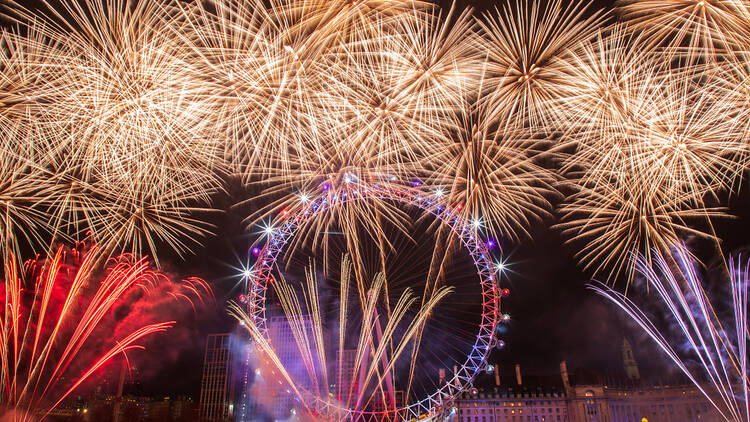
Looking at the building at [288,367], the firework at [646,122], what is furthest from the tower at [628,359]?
the firework at [646,122]

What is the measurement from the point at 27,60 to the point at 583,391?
3836 inches

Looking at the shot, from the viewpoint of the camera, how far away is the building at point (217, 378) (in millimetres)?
114438

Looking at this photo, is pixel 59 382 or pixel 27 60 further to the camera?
pixel 59 382

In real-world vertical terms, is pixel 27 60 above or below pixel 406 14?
below

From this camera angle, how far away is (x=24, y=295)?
1881cm

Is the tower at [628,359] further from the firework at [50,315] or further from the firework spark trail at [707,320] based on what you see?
the firework at [50,315]

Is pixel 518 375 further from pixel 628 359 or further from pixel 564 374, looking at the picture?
pixel 628 359

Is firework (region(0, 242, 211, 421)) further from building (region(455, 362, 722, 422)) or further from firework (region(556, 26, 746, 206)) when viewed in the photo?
building (region(455, 362, 722, 422))

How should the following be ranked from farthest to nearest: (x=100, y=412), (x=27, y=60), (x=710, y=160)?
(x=100, y=412), (x=710, y=160), (x=27, y=60)

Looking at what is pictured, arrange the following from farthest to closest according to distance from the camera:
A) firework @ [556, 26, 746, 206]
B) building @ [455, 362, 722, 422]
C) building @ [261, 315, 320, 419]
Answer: building @ [455, 362, 722, 422] → building @ [261, 315, 320, 419] → firework @ [556, 26, 746, 206]

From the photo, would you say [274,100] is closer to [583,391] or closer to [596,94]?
[596,94]

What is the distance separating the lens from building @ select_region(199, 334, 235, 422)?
11444 cm

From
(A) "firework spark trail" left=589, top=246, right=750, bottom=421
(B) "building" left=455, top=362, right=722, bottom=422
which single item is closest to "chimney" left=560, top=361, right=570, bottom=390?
(B) "building" left=455, top=362, right=722, bottom=422

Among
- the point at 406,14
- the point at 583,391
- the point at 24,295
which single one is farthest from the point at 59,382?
the point at 583,391
